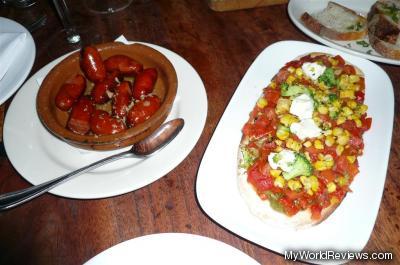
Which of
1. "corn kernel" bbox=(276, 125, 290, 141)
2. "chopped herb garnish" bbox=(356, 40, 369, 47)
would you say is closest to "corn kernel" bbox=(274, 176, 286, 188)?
"corn kernel" bbox=(276, 125, 290, 141)

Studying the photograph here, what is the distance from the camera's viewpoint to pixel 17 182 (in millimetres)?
1948

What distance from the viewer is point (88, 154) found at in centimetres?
191

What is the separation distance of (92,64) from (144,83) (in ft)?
1.15

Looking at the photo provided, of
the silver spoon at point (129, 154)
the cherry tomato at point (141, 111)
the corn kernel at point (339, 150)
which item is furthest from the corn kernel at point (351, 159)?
the cherry tomato at point (141, 111)

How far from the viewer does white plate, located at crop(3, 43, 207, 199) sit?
1.70 meters

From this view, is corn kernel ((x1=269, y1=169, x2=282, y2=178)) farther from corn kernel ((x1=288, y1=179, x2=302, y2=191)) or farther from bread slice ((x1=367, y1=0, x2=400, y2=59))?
bread slice ((x1=367, y1=0, x2=400, y2=59))

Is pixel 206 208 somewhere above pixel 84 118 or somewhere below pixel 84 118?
below

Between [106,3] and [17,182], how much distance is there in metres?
1.95

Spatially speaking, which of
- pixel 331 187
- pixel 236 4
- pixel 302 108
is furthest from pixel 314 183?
pixel 236 4

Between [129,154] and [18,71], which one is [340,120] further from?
[18,71]

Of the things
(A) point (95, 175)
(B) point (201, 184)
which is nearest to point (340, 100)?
(B) point (201, 184)

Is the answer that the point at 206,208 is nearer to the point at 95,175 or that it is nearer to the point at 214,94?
the point at 95,175

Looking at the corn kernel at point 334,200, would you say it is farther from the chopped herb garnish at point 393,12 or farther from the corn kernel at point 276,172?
the chopped herb garnish at point 393,12

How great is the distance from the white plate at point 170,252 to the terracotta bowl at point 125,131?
56 centimetres
